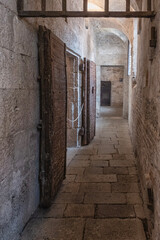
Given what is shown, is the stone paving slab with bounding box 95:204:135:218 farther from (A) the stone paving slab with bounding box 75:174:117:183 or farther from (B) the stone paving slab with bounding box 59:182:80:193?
(A) the stone paving slab with bounding box 75:174:117:183

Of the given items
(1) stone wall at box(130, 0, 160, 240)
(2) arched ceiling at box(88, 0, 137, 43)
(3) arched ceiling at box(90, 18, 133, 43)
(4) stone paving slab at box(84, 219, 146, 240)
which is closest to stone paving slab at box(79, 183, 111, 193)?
(1) stone wall at box(130, 0, 160, 240)

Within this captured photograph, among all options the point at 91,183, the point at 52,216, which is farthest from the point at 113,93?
the point at 52,216

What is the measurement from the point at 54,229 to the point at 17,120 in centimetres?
116

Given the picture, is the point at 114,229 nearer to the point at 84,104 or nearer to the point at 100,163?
the point at 100,163

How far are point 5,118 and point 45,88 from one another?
95 centimetres

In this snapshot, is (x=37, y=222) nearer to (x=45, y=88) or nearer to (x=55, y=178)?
(x=55, y=178)

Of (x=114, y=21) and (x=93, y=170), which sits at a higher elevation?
(x=114, y=21)

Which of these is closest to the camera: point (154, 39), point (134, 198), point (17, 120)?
point (154, 39)

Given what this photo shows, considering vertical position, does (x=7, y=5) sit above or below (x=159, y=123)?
above

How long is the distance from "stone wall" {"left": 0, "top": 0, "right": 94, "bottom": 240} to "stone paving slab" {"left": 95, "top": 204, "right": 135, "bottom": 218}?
74 cm

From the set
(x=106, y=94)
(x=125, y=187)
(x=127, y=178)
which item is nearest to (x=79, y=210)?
(x=125, y=187)

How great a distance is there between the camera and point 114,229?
2.61 m

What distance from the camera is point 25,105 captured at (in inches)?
102

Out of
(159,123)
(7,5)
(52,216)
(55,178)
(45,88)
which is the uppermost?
(7,5)
